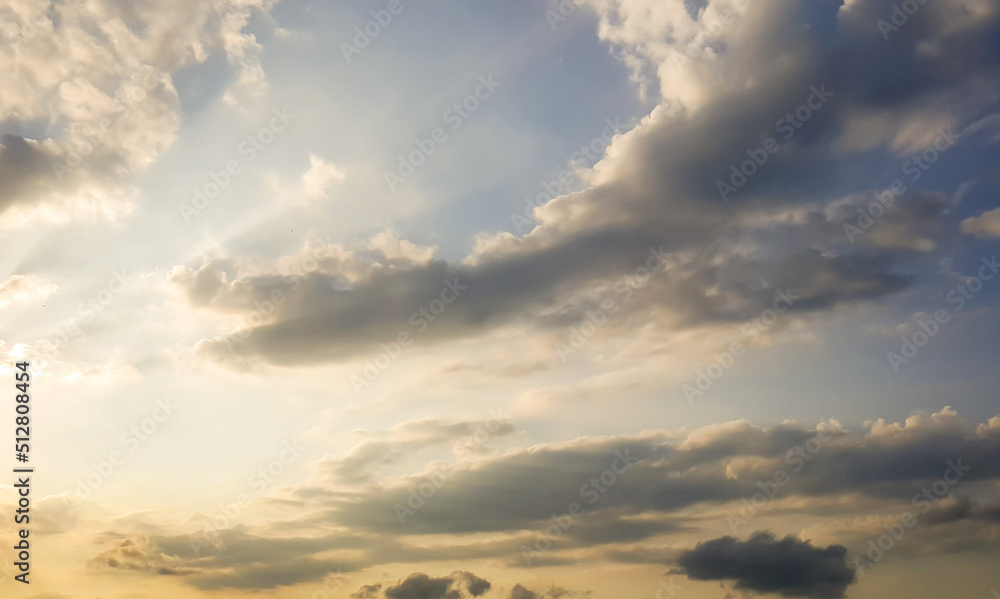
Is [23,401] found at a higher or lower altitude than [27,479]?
higher

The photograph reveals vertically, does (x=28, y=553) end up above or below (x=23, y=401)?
below

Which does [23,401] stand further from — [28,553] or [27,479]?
[28,553]

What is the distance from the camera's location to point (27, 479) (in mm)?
88375

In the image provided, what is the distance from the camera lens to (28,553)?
3597 inches

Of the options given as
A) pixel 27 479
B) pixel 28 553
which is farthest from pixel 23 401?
pixel 28 553

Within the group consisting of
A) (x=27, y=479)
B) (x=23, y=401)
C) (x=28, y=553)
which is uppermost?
(x=23, y=401)

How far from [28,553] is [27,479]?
1308cm

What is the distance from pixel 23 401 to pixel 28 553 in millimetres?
25542

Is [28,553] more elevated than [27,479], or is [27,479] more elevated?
[27,479]

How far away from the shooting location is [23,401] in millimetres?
86125

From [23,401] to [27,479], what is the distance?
12.5 meters
